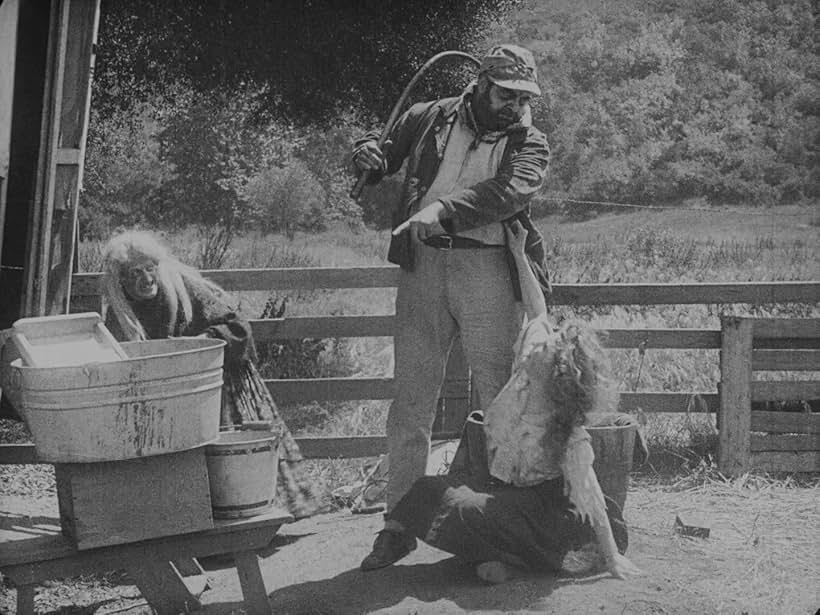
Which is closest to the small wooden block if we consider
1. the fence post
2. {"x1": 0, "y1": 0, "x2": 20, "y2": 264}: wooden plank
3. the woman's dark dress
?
the woman's dark dress

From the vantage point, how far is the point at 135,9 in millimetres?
5922

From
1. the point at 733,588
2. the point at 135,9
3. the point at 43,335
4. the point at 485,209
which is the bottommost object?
the point at 733,588

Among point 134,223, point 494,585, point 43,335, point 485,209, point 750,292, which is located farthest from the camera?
point 134,223

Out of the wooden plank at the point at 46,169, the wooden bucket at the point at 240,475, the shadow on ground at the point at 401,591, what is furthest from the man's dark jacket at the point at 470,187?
the wooden plank at the point at 46,169

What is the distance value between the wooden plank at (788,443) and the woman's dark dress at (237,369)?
2538mm

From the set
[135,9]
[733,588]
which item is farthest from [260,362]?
[733,588]

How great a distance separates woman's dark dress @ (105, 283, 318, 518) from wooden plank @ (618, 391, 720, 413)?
6.31 ft

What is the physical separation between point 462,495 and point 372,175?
4.85 feet

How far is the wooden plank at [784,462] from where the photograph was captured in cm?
552

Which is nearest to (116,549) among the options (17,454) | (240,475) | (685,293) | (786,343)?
(240,475)

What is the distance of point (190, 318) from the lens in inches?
175

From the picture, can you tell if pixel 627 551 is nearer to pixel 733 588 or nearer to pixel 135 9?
pixel 733 588

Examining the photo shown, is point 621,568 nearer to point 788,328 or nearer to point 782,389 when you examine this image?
point 782,389

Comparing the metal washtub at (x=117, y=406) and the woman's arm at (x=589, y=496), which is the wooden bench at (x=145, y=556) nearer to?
the metal washtub at (x=117, y=406)
